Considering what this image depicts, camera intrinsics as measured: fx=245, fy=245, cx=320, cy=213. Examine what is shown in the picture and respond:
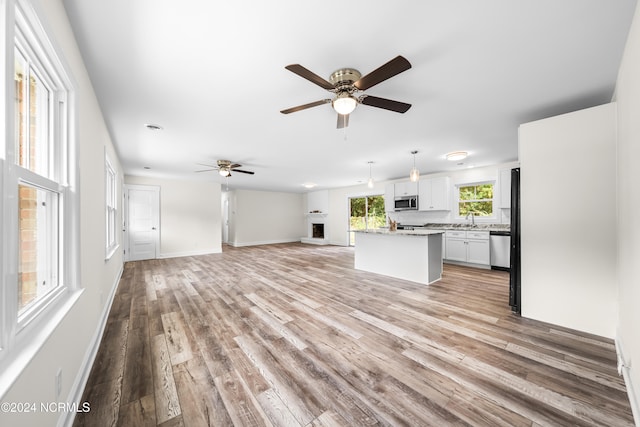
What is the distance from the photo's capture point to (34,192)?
1.40 metres

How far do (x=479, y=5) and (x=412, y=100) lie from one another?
1163 mm

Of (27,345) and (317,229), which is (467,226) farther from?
(27,345)

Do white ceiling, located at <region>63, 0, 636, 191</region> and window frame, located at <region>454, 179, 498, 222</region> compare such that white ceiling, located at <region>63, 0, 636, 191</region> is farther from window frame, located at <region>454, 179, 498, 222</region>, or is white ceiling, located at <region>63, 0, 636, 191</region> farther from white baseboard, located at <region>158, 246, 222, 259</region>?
white baseboard, located at <region>158, 246, 222, 259</region>

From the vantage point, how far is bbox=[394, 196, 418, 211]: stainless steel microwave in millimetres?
6930

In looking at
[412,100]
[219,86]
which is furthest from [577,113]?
[219,86]

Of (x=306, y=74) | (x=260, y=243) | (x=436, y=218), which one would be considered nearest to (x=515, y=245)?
(x=306, y=74)

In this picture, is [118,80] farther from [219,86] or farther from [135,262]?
[135,262]

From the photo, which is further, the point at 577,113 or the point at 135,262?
the point at 135,262

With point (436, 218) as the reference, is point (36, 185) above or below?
above

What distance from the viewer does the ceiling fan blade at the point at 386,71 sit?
1.60m

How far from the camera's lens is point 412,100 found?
2607 millimetres

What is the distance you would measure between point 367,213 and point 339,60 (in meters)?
7.38

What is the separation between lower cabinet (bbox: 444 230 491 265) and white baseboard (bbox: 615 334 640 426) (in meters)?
3.37

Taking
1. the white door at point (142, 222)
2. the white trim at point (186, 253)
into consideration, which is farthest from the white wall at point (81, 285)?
the white trim at point (186, 253)
